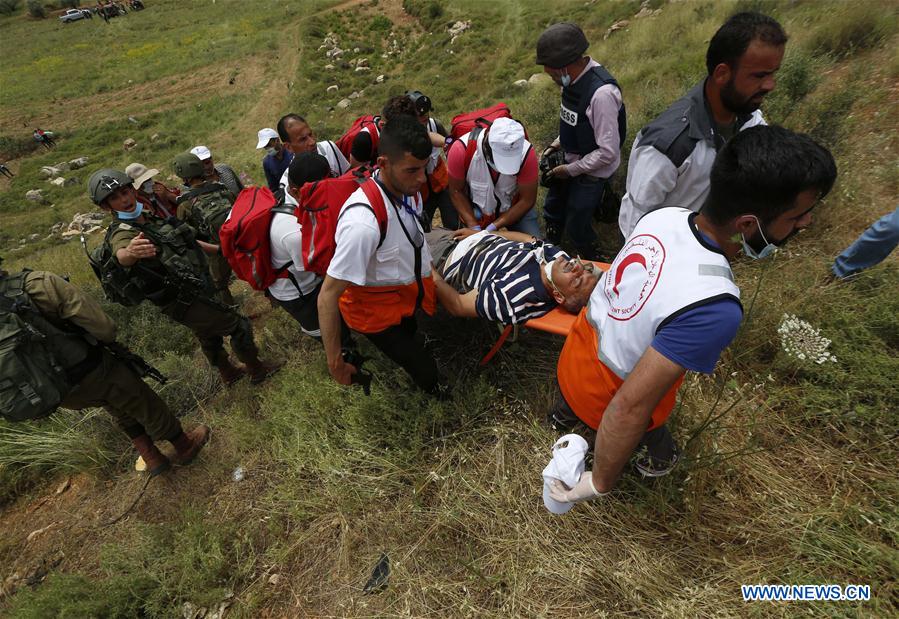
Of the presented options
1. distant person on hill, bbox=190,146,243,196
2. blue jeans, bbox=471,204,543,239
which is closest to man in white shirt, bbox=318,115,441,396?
blue jeans, bbox=471,204,543,239

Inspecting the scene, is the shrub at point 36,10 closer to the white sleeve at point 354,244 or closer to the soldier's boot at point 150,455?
the soldier's boot at point 150,455

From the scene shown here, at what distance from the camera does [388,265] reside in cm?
232

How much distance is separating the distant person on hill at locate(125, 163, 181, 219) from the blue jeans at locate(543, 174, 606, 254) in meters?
3.97

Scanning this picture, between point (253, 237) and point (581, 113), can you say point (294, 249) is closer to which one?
point (253, 237)

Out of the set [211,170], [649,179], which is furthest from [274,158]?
[649,179]

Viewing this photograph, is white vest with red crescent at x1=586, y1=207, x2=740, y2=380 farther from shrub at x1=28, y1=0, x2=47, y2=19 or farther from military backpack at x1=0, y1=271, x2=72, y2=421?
shrub at x1=28, y1=0, x2=47, y2=19

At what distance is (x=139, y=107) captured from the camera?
913 inches

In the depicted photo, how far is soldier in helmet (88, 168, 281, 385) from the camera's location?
305cm

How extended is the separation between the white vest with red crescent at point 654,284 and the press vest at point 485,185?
1.87 meters

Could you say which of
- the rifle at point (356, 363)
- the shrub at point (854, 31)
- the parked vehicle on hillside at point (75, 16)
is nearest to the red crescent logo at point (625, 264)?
the rifle at point (356, 363)

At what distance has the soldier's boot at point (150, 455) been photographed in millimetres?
3125

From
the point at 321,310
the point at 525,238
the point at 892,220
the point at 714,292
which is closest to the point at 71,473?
the point at 321,310

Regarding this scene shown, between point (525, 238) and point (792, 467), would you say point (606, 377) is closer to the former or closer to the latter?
point (792, 467)

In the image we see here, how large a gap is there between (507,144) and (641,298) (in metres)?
2.03
